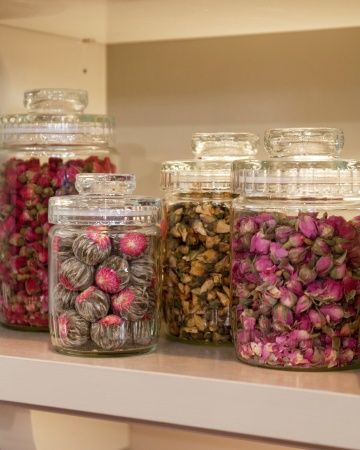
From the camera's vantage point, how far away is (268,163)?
0.76 meters

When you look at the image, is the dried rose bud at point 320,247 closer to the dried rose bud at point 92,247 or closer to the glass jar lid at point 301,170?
Result: the glass jar lid at point 301,170

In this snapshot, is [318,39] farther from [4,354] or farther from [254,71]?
[4,354]

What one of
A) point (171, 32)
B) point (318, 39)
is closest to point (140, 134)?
point (171, 32)

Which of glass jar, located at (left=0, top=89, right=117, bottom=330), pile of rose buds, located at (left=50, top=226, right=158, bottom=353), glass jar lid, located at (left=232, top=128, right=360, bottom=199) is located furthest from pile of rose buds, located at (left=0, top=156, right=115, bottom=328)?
glass jar lid, located at (left=232, top=128, right=360, bottom=199)

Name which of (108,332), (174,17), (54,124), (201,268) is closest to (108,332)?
(108,332)

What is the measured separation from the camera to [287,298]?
726 millimetres

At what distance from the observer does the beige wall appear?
1029 mm

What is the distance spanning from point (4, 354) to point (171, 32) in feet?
1.47

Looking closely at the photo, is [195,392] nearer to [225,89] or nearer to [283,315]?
[283,315]

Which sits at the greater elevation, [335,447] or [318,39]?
[318,39]

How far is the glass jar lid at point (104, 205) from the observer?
0.80m

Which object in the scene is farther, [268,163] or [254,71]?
[254,71]

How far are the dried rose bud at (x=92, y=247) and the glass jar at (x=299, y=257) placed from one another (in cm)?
10

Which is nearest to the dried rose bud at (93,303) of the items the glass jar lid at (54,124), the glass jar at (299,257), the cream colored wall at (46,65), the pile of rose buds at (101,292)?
the pile of rose buds at (101,292)
